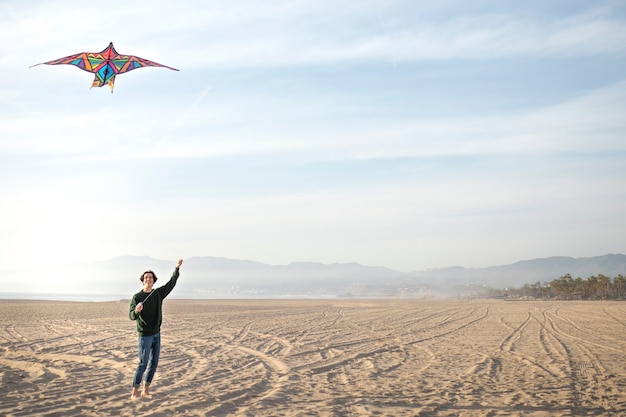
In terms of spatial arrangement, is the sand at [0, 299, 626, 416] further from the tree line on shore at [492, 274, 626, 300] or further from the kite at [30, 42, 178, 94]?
the tree line on shore at [492, 274, 626, 300]

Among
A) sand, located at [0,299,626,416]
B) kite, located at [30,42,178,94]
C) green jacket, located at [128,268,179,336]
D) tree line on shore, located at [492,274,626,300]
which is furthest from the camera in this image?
tree line on shore, located at [492,274,626,300]

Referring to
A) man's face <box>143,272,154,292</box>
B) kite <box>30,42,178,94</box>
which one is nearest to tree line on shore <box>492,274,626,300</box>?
kite <box>30,42,178,94</box>

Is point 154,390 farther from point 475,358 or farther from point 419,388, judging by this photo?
point 475,358

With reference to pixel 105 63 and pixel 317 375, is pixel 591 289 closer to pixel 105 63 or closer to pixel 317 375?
pixel 317 375

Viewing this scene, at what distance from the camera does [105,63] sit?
12.3m

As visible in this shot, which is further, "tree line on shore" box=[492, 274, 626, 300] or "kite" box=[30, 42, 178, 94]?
"tree line on shore" box=[492, 274, 626, 300]

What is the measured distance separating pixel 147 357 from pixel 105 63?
7859 millimetres

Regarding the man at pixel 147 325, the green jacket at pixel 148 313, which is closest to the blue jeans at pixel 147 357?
the man at pixel 147 325

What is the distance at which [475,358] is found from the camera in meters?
12.5

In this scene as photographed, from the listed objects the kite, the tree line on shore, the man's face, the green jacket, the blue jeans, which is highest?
the kite

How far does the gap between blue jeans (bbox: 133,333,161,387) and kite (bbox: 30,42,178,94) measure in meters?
6.83

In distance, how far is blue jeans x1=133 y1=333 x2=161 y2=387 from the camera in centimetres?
766

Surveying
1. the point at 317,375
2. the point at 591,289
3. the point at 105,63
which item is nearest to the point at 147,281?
the point at 317,375

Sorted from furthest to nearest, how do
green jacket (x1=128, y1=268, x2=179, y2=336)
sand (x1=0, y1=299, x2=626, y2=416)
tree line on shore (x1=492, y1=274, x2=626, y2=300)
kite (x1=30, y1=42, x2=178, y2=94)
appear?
tree line on shore (x1=492, y1=274, x2=626, y2=300)
kite (x1=30, y1=42, x2=178, y2=94)
green jacket (x1=128, y1=268, x2=179, y2=336)
sand (x1=0, y1=299, x2=626, y2=416)
